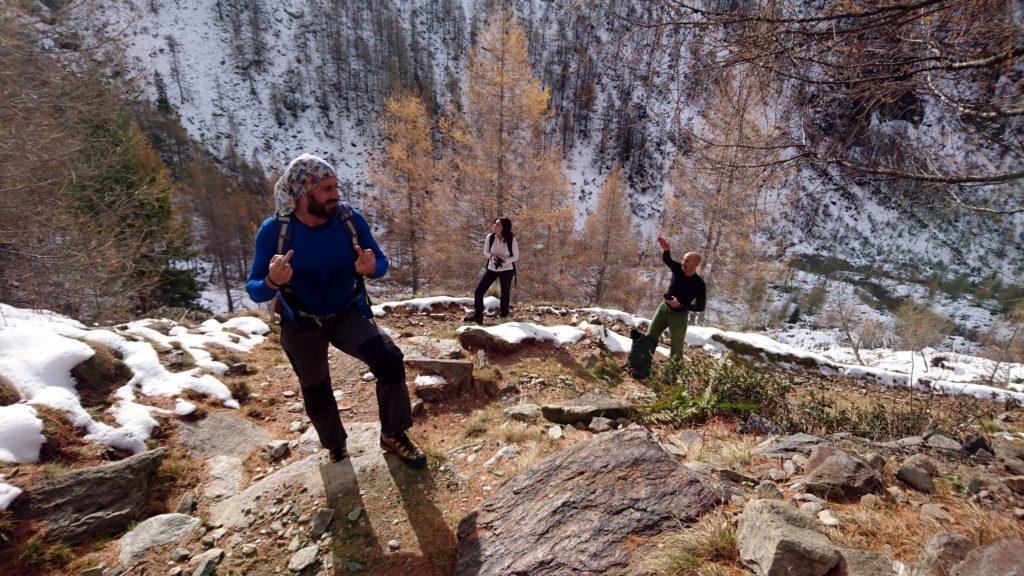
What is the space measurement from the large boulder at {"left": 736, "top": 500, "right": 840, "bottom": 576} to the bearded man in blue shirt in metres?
2.05

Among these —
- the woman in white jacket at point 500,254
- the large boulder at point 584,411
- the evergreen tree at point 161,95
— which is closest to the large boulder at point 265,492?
the large boulder at point 584,411

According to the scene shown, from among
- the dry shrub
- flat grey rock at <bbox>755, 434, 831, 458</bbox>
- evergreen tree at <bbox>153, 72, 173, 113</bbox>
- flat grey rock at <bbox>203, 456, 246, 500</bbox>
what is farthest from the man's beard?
evergreen tree at <bbox>153, 72, 173, 113</bbox>

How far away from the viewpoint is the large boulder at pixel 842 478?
200 centimetres

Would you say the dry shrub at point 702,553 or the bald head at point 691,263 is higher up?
the bald head at point 691,263

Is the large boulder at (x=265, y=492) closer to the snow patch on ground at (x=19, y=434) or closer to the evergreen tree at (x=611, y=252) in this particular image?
the snow patch on ground at (x=19, y=434)

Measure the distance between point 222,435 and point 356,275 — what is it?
2511 mm

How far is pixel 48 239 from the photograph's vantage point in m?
7.96

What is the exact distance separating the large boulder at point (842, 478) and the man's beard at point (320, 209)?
3230 millimetres

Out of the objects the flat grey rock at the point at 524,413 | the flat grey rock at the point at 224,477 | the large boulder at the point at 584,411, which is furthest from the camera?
the flat grey rock at the point at 524,413

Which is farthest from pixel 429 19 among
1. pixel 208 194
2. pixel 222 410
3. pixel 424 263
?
pixel 222 410

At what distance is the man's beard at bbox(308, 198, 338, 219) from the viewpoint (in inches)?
94.7

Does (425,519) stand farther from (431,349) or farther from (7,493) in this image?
(431,349)

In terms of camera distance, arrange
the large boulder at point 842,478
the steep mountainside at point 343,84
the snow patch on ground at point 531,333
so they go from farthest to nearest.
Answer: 1. the steep mountainside at point 343,84
2. the snow patch on ground at point 531,333
3. the large boulder at point 842,478

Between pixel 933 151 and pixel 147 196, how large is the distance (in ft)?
51.1
